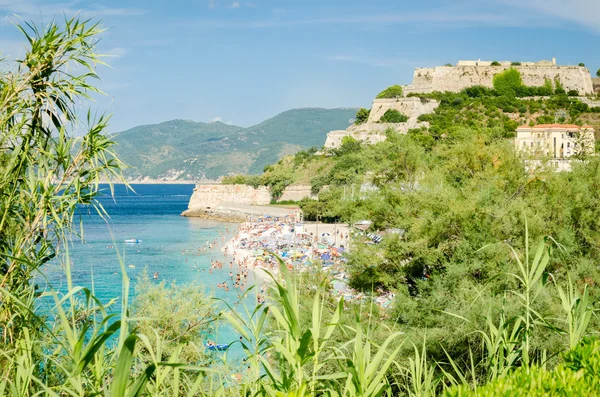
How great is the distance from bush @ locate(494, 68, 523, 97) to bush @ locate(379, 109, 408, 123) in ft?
34.3

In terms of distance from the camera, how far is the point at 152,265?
3138 cm

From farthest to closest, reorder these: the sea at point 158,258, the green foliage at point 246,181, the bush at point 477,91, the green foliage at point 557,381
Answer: the green foliage at point 246,181
the bush at point 477,91
the sea at point 158,258
the green foliage at point 557,381

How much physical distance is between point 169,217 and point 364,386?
66.6 m

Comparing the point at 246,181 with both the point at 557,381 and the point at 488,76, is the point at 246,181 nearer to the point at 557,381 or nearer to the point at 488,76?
the point at 488,76

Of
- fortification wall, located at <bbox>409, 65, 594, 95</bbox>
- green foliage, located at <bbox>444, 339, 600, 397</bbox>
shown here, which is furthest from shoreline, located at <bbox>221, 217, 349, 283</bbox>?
fortification wall, located at <bbox>409, 65, 594, 95</bbox>

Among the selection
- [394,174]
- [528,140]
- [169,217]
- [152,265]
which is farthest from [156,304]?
[169,217]

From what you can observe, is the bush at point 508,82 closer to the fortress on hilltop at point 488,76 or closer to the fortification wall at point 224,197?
the fortress on hilltop at point 488,76

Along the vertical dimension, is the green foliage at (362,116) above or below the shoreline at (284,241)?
above

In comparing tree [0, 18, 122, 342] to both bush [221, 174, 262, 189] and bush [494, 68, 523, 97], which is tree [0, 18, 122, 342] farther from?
bush [221, 174, 262, 189]

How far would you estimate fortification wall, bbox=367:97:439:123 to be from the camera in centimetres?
5382

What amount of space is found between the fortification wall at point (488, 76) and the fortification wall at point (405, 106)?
14.2 feet

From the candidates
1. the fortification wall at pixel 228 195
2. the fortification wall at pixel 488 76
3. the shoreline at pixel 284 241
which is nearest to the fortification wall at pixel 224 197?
the fortification wall at pixel 228 195

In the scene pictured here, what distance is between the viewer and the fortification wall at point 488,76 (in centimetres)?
5822

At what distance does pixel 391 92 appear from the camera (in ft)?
193
